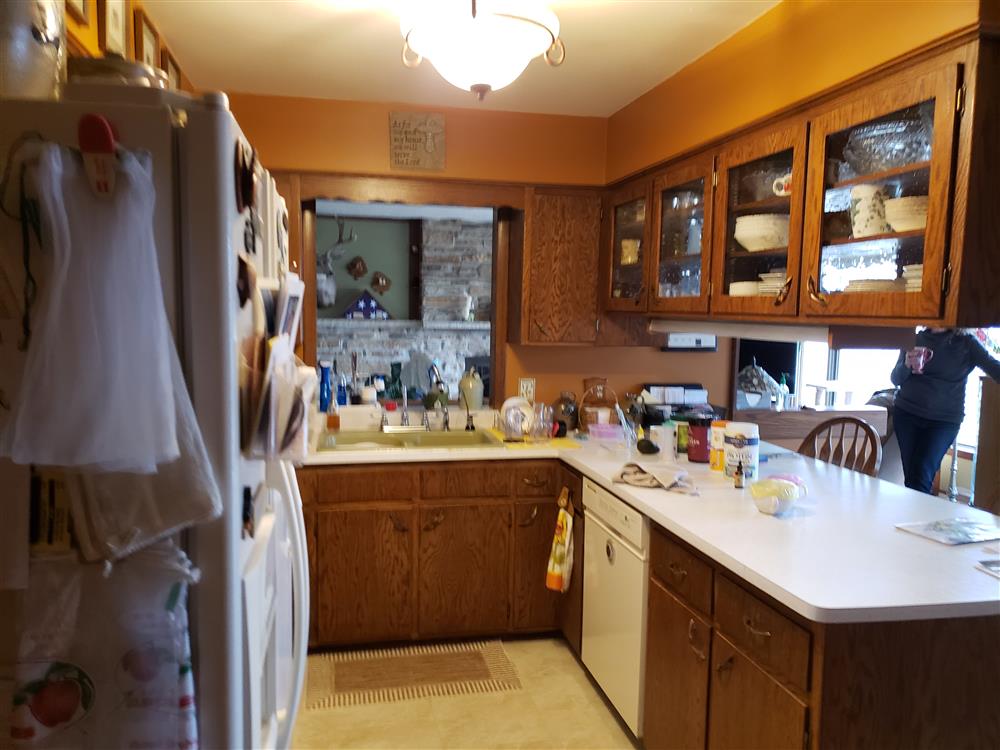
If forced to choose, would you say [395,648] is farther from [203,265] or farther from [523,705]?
[203,265]

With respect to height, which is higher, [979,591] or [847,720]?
[979,591]

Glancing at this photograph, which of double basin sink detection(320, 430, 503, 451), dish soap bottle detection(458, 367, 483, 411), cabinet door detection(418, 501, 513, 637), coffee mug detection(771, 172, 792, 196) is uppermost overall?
coffee mug detection(771, 172, 792, 196)

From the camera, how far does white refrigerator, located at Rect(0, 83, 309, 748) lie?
0.96 metres

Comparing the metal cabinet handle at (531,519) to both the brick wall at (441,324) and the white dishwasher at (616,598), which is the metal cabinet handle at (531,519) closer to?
the white dishwasher at (616,598)

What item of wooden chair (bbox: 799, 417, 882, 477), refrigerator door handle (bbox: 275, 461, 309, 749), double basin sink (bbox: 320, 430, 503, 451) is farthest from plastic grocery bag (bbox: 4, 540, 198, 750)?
A: wooden chair (bbox: 799, 417, 882, 477)

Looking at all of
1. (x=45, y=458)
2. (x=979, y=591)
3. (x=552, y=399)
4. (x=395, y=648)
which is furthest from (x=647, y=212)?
(x=45, y=458)

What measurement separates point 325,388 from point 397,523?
76 cm

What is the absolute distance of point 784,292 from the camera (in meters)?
2.16

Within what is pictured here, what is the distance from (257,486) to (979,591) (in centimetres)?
151

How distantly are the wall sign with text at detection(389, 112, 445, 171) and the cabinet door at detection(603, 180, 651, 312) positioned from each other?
2.87ft

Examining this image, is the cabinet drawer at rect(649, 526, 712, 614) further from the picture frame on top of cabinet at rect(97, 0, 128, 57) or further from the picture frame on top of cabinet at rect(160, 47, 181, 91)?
the picture frame on top of cabinet at rect(160, 47, 181, 91)

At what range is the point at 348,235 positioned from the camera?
5.82 meters

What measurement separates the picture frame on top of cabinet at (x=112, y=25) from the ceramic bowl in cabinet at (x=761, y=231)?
6.27 ft

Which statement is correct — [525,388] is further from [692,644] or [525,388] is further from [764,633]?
[764,633]
